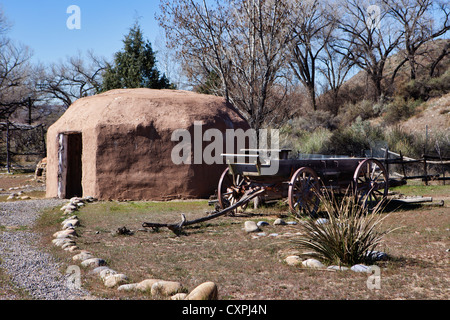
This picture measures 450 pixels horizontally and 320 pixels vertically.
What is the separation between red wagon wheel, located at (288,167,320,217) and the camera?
7971 millimetres

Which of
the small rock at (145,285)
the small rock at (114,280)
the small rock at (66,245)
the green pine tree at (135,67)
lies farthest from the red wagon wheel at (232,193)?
the green pine tree at (135,67)

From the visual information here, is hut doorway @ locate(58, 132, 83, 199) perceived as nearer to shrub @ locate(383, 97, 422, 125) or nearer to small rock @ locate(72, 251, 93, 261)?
small rock @ locate(72, 251, 93, 261)

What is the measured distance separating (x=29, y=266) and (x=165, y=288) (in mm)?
1921

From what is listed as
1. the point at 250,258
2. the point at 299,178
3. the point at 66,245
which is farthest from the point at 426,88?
the point at 66,245

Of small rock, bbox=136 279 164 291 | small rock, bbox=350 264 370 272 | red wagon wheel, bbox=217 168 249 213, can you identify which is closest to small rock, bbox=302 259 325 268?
small rock, bbox=350 264 370 272

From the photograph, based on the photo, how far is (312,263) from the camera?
195 inches

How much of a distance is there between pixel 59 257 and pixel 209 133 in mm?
6812

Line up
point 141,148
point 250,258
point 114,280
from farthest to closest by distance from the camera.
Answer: point 141,148 → point 250,258 → point 114,280

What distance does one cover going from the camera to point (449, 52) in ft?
105

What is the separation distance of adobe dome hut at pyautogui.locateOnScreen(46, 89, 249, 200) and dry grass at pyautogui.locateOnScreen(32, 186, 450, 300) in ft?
8.41

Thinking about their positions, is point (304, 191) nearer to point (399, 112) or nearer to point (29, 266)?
point (29, 266)

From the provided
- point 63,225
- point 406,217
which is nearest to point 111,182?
point 63,225
